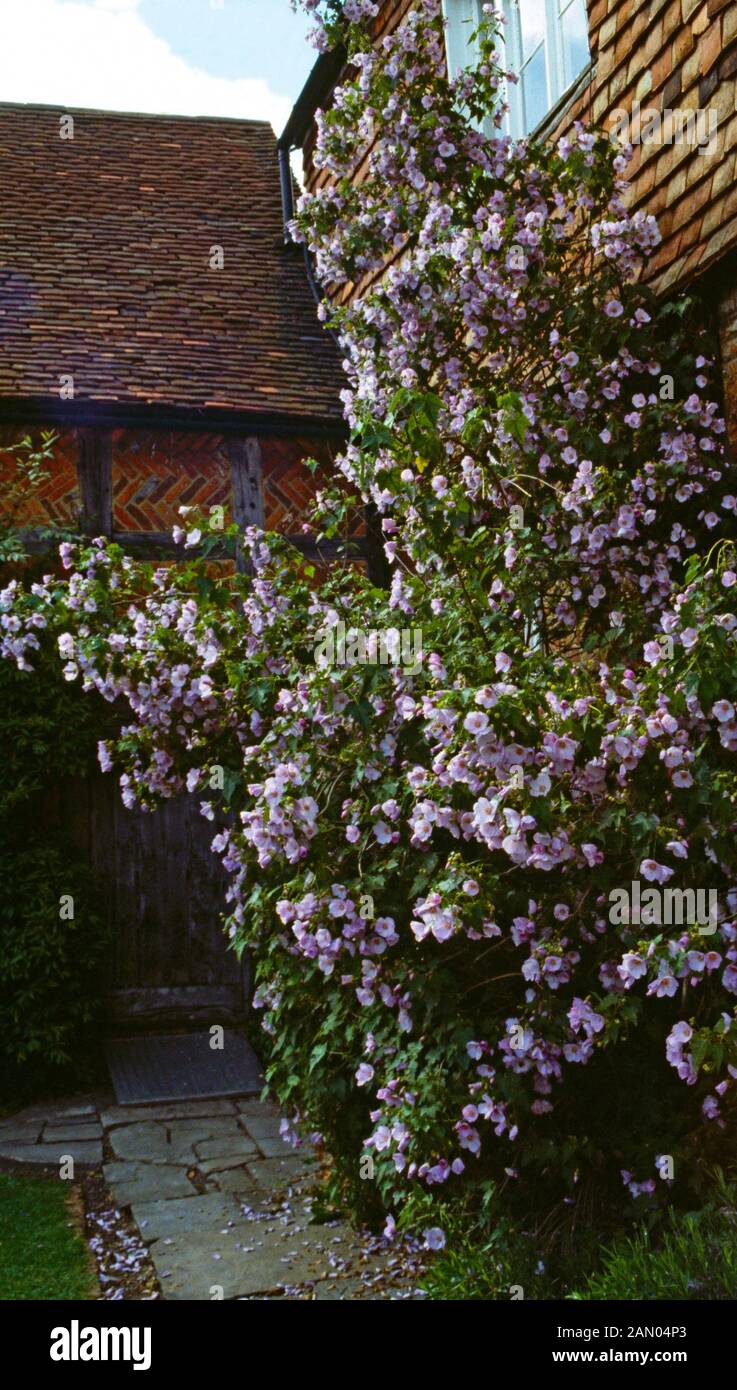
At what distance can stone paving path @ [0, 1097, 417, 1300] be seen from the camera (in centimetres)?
426

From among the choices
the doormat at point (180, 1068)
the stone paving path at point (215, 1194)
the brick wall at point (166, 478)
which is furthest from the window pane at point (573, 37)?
the doormat at point (180, 1068)

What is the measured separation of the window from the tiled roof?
282 centimetres

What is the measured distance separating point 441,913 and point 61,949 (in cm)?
416

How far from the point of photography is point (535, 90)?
6.60 m

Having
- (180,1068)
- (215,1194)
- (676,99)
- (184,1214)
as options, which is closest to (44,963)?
(180,1068)

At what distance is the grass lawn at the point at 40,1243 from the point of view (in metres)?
4.39

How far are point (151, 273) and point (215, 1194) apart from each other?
291 inches

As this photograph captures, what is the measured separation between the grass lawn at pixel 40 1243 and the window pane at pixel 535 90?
5.69m

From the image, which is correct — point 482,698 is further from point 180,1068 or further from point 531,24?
point 531,24

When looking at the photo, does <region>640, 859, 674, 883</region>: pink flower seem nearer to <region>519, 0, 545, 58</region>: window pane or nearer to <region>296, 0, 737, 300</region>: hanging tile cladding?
<region>296, 0, 737, 300</region>: hanging tile cladding

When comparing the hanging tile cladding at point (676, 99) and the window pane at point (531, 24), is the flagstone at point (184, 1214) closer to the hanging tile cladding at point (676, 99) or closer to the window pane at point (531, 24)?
the hanging tile cladding at point (676, 99)
